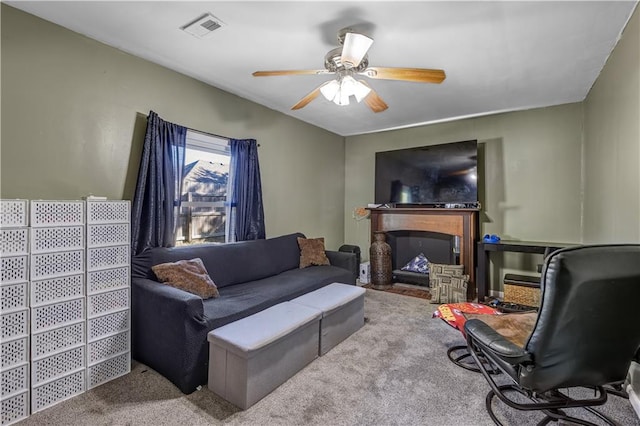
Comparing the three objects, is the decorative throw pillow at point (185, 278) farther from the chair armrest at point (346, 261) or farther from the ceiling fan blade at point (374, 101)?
the ceiling fan blade at point (374, 101)

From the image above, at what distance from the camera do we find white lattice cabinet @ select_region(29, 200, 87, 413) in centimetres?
183

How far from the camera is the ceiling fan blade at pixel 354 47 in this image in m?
1.86

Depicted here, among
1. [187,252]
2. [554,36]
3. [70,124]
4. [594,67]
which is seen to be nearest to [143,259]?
[187,252]

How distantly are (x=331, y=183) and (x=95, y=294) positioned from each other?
381 cm

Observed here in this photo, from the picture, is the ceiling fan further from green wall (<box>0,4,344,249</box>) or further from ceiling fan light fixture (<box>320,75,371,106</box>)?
green wall (<box>0,4,344,249</box>)

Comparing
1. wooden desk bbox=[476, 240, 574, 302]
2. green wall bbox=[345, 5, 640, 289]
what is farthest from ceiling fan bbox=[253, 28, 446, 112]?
wooden desk bbox=[476, 240, 574, 302]

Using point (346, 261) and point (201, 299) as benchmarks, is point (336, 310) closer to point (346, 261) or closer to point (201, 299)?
point (201, 299)

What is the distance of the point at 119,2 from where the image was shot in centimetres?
196

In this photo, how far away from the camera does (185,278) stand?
2.48m

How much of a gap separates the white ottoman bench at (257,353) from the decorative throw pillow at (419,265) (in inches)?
110

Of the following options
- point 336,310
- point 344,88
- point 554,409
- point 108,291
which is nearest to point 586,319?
point 554,409

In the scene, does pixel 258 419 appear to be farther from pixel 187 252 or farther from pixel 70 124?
pixel 70 124

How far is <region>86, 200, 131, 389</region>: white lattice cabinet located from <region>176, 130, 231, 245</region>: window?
883 mm

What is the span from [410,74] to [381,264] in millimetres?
3103
